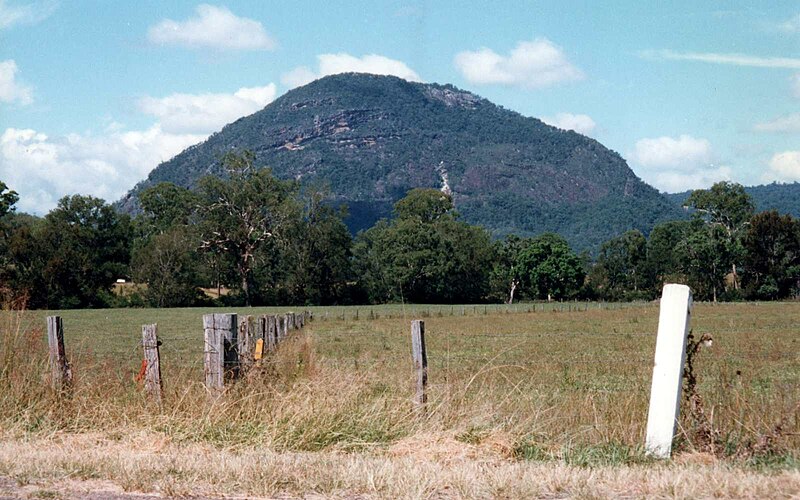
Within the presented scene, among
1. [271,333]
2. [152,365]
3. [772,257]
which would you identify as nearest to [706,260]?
[772,257]

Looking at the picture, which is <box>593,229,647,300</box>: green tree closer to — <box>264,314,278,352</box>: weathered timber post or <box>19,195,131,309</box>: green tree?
<box>19,195,131,309</box>: green tree

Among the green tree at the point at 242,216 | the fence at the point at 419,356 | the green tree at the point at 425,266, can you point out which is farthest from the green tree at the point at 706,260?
the fence at the point at 419,356

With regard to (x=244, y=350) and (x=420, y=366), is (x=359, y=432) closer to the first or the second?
(x=420, y=366)

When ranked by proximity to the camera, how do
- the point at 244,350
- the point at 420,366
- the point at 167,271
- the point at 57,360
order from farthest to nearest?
the point at 167,271, the point at 244,350, the point at 57,360, the point at 420,366

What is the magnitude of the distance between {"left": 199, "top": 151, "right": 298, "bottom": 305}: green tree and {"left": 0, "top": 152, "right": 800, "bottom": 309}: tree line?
0.12 m

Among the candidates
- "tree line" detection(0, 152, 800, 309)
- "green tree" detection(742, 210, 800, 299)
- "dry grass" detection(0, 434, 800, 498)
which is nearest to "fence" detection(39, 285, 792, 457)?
"dry grass" detection(0, 434, 800, 498)

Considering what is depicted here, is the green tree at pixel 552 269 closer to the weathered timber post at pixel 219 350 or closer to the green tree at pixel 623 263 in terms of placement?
the green tree at pixel 623 263

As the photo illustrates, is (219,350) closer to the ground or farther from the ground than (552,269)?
closer to the ground

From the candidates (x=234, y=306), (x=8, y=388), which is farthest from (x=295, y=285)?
(x=8, y=388)

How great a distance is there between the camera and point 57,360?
376 inches

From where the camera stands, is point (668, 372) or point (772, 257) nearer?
point (668, 372)

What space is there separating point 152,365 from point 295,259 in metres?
80.7

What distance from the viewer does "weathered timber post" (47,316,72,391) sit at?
951 cm

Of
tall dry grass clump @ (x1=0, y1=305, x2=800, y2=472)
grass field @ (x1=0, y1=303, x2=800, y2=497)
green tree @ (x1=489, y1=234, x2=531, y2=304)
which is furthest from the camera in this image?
green tree @ (x1=489, y1=234, x2=531, y2=304)
